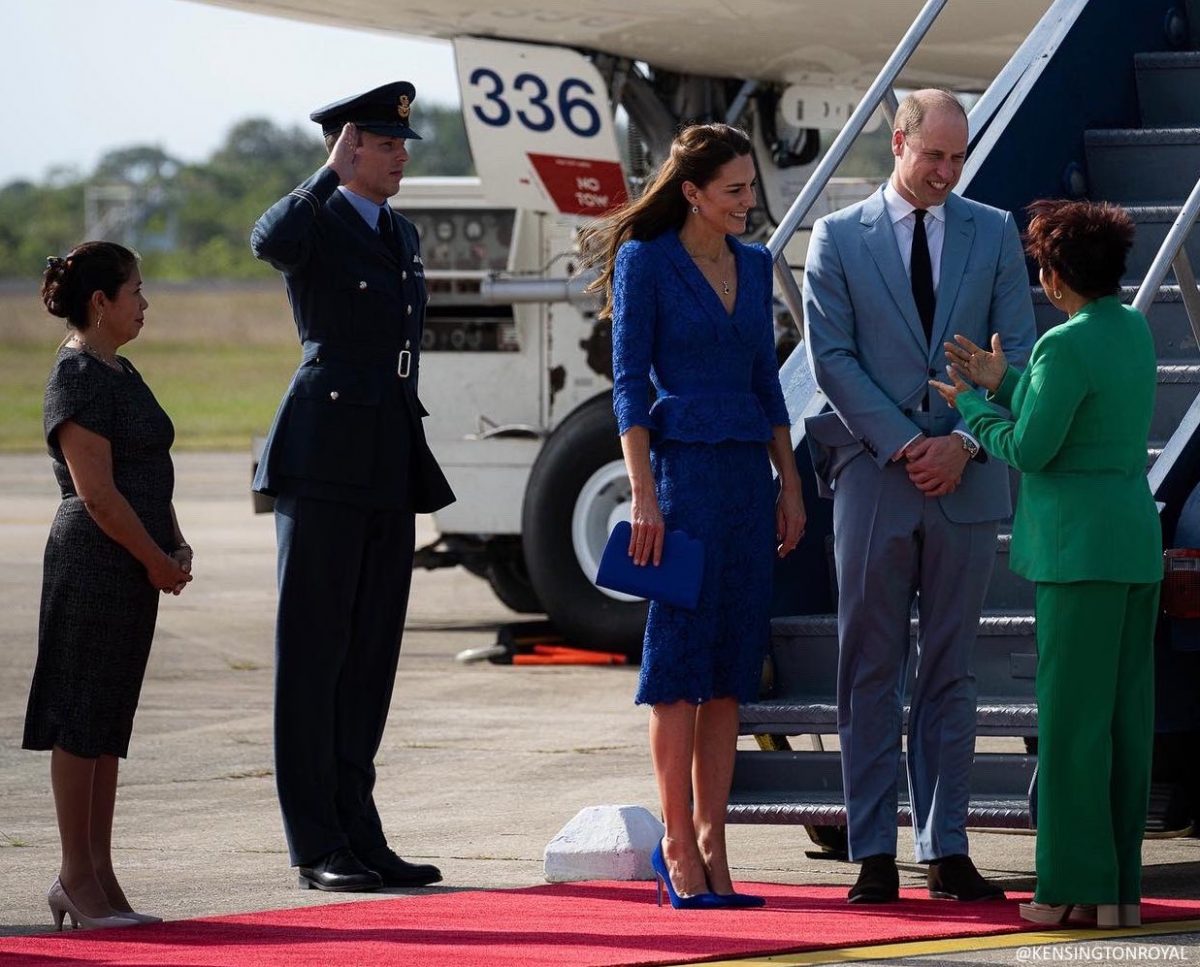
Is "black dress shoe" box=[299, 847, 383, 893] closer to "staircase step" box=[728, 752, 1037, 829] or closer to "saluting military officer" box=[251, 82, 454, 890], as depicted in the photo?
"saluting military officer" box=[251, 82, 454, 890]

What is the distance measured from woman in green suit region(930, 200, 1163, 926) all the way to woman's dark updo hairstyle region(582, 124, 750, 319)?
0.72 m

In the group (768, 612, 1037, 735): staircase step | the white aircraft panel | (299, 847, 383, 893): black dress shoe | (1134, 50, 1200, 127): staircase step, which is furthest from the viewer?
the white aircraft panel

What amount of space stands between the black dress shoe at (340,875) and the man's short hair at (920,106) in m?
2.13

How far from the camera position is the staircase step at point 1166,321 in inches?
254

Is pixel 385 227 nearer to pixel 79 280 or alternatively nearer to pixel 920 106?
pixel 79 280

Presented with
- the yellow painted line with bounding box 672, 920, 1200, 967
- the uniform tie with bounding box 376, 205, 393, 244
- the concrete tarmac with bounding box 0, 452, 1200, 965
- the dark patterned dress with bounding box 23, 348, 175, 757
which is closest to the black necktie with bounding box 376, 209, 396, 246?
the uniform tie with bounding box 376, 205, 393, 244

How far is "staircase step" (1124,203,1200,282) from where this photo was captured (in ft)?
21.5

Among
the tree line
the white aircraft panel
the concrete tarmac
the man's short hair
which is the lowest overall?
the concrete tarmac

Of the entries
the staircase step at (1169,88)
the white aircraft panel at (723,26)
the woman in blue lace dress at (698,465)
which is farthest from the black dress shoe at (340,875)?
the white aircraft panel at (723,26)

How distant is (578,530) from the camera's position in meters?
10.7

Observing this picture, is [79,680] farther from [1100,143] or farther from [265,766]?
[1100,143]

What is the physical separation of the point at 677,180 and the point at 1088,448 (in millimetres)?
1082
